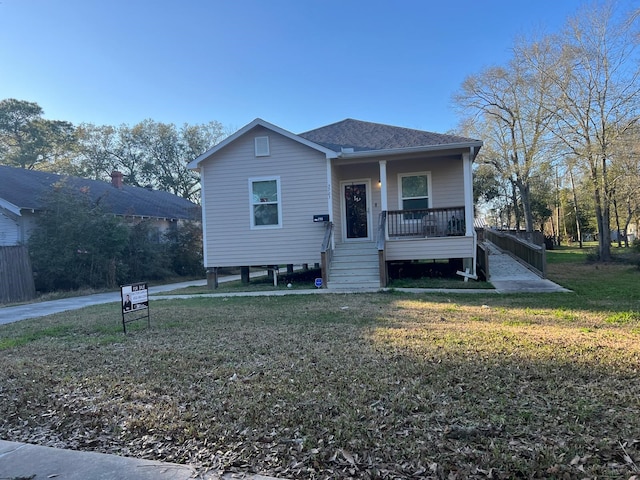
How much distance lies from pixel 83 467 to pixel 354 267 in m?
9.20

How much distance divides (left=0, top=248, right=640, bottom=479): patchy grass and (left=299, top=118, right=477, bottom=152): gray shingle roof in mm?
6980

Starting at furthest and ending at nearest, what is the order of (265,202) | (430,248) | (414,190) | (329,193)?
1. (414,190)
2. (265,202)
3. (329,193)
4. (430,248)

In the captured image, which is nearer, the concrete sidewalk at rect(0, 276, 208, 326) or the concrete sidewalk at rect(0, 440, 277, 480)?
the concrete sidewalk at rect(0, 440, 277, 480)

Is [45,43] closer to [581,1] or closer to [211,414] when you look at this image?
[211,414]

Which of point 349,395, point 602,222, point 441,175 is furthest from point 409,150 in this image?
point 602,222

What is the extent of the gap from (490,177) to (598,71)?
44.2 feet

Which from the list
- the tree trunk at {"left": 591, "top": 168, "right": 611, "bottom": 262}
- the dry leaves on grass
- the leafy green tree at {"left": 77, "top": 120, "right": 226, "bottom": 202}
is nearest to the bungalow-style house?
the dry leaves on grass

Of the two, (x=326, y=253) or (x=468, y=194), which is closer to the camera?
(x=326, y=253)

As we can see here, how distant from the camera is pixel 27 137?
3019 centimetres

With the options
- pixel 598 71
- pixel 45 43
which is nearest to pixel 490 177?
pixel 598 71

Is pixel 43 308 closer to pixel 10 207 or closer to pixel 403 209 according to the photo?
pixel 10 207

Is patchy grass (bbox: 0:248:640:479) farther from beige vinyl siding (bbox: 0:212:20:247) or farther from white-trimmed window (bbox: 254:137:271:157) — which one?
beige vinyl siding (bbox: 0:212:20:247)

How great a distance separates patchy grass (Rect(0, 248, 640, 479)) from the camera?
2.50 meters

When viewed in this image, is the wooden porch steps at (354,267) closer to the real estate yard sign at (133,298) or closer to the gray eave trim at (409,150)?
the gray eave trim at (409,150)
